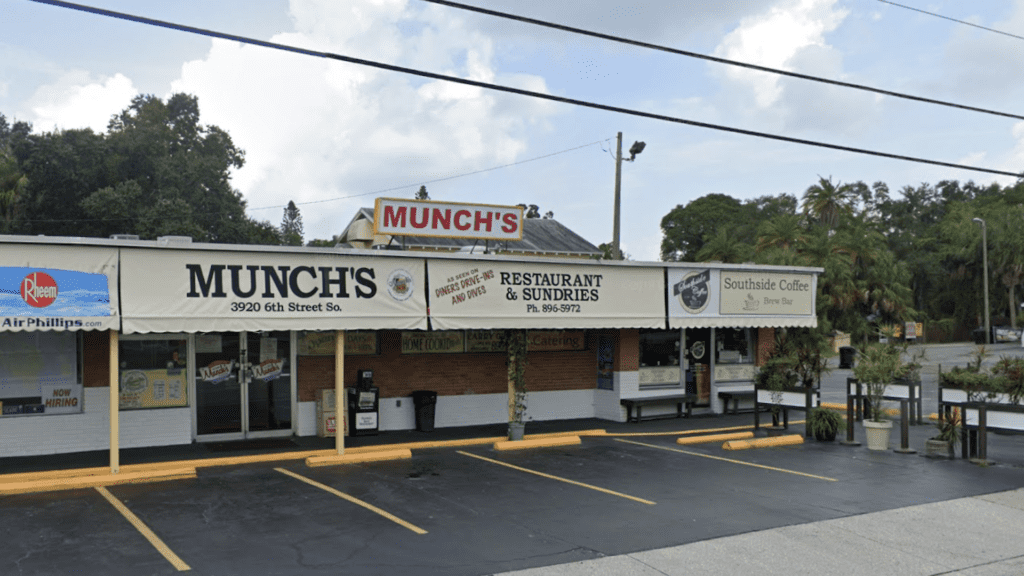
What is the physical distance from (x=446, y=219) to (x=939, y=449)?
1020 centimetres

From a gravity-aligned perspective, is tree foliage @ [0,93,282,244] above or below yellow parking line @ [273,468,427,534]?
above

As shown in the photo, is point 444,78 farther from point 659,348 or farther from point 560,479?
point 659,348

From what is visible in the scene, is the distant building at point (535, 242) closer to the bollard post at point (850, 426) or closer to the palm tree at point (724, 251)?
the palm tree at point (724, 251)

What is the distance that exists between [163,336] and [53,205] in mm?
40775

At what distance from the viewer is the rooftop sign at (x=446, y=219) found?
631 inches

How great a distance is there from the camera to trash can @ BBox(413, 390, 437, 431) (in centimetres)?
1748

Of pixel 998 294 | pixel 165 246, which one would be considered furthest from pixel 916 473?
pixel 998 294

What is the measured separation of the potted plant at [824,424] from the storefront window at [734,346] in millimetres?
4496

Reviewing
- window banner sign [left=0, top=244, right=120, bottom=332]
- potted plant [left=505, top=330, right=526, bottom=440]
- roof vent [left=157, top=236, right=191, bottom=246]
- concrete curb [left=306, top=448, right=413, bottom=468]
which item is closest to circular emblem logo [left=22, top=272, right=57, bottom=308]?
window banner sign [left=0, top=244, right=120, bottom=332]

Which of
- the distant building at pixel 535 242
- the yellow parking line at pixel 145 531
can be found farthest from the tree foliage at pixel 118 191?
the yellow parking line at pixel 145 531

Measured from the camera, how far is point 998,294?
207 feet

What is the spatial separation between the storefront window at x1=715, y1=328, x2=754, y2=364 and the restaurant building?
106mm

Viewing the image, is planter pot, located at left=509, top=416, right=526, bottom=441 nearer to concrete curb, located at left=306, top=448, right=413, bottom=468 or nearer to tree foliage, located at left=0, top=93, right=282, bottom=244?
concrete curb, located at left=306, top=448, right=413, bottom=468

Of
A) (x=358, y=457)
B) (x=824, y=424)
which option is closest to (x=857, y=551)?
(x=824, y=424)
